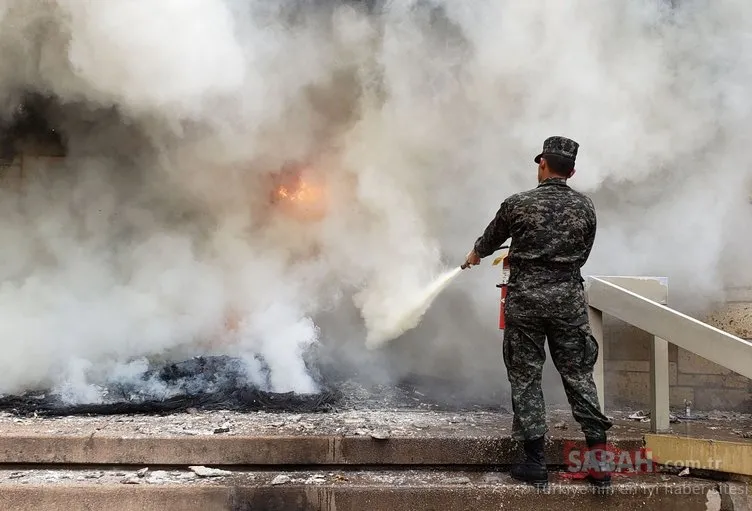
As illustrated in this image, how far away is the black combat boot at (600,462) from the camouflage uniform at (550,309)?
0.19 ft

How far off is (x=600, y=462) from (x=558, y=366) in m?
0.60

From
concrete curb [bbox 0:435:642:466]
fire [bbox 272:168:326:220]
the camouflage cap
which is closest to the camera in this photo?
the camouflage cap

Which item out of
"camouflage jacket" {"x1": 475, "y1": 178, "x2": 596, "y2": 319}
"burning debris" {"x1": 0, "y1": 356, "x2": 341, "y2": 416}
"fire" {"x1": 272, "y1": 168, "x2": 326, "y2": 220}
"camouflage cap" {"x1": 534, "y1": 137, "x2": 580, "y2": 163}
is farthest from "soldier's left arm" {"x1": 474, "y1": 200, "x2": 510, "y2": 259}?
"fire" {"x1": 272, "y1": 168, "x2": 326, "y2": 220}

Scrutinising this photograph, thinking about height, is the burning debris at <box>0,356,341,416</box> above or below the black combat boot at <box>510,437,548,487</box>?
above

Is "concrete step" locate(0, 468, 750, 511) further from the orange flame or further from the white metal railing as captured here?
the orange flame

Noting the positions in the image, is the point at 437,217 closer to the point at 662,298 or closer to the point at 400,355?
the point at 400,355

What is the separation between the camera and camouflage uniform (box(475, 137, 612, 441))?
3199 mm

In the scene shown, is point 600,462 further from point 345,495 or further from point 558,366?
point 345,495

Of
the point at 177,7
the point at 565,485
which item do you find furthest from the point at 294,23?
the point at 565,485

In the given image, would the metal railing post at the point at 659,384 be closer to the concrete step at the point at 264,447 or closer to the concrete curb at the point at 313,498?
the concrete step at the point at 264,447

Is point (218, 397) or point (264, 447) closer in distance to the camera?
point (264, 447)

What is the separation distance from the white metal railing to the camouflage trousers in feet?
1.96

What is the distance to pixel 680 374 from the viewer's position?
209 inches

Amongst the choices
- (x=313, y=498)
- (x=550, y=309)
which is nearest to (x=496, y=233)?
(x=550, y=309)
